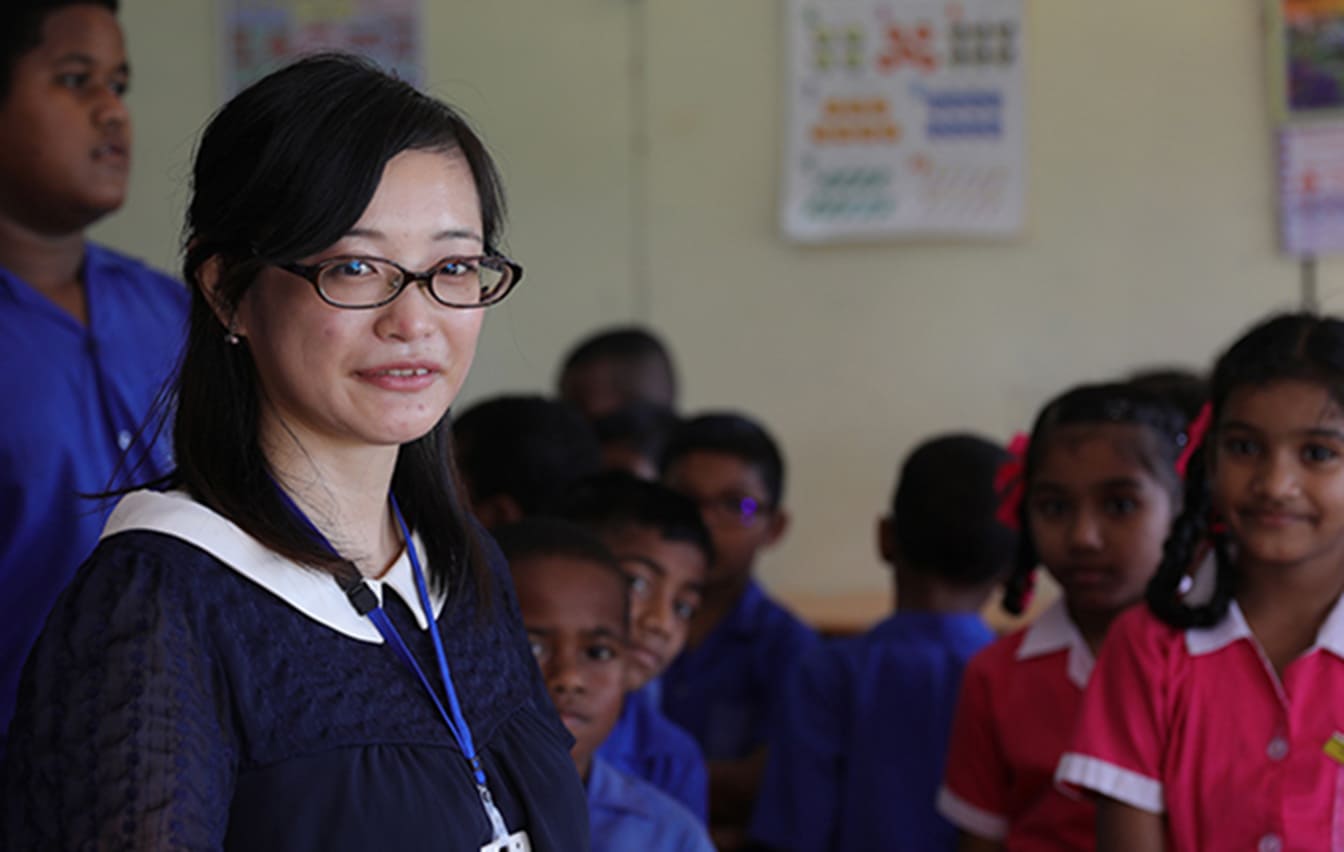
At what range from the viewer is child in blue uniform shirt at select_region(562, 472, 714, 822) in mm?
2205

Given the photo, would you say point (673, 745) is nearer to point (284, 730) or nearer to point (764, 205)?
point (284, 730)

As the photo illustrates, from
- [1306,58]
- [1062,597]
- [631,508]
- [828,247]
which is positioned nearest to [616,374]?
[828,247]

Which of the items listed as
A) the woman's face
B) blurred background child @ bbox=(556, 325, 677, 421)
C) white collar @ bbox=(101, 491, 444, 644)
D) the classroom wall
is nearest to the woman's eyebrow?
the woman's face

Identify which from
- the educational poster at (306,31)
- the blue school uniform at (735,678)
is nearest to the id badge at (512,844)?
the blue school uniform at (735,678)

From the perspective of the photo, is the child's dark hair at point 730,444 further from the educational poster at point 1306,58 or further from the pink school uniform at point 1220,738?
the educational poster at point 1306,58

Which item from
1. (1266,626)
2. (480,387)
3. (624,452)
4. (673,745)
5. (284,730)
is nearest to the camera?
(284,730)

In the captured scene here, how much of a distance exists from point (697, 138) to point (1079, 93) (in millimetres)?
1032

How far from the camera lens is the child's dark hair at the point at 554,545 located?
1.97 m

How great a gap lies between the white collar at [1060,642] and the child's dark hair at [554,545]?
0.59 metres

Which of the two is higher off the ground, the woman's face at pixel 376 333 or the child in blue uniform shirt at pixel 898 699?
the woman's face at pixel 376 333

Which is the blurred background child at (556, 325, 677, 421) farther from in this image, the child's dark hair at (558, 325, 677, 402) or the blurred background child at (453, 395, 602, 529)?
the blurred background child at (453, 395, 602, 529)

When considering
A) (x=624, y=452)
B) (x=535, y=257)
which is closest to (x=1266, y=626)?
(x=624, y=452)

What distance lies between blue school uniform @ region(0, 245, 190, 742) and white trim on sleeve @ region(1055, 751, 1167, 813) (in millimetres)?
1072

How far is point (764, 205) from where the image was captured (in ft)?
13.3
